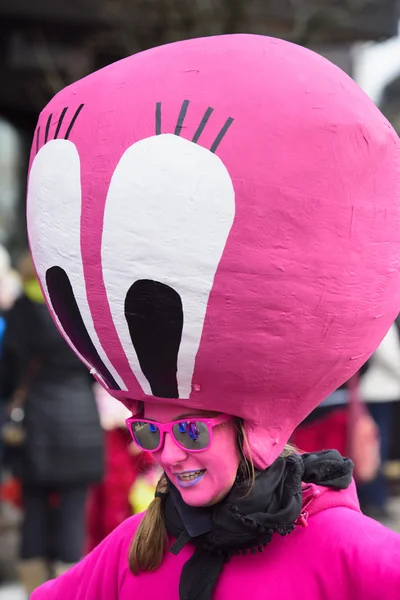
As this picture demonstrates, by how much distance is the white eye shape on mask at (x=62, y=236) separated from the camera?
5.31ft

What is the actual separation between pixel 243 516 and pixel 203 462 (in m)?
0.13

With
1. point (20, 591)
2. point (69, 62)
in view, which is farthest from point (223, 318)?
point (69, 62)

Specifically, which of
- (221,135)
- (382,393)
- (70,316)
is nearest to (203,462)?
(70,316)

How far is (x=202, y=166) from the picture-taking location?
4.98 ft

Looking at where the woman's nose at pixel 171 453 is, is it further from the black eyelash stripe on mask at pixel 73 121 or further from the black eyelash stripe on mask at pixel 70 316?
the black eyelash stripe on mask at pixel 73 121

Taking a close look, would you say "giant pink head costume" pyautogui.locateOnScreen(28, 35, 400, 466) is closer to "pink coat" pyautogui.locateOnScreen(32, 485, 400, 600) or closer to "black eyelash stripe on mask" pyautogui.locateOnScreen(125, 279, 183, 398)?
"black eyelash stripe on mask" pyautogui.locateOnScreen(125, 279, 183, 398)

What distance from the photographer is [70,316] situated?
1.71 meters

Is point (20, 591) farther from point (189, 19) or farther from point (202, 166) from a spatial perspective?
point (189, 19)

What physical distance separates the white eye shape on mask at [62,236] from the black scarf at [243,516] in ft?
1.04

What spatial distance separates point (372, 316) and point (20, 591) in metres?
3.47

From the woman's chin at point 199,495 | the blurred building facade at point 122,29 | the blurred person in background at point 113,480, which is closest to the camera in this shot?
the woman's chin at point 199,495

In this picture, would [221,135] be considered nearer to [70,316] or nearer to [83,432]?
[70,316]

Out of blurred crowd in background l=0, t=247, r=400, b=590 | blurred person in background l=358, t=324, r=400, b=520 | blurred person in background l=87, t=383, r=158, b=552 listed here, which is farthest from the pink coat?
blurred person in background l=358, t=324, r=400, b=520

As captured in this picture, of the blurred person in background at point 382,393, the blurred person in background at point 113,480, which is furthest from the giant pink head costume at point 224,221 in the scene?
the blurred person in background at point 382,393
